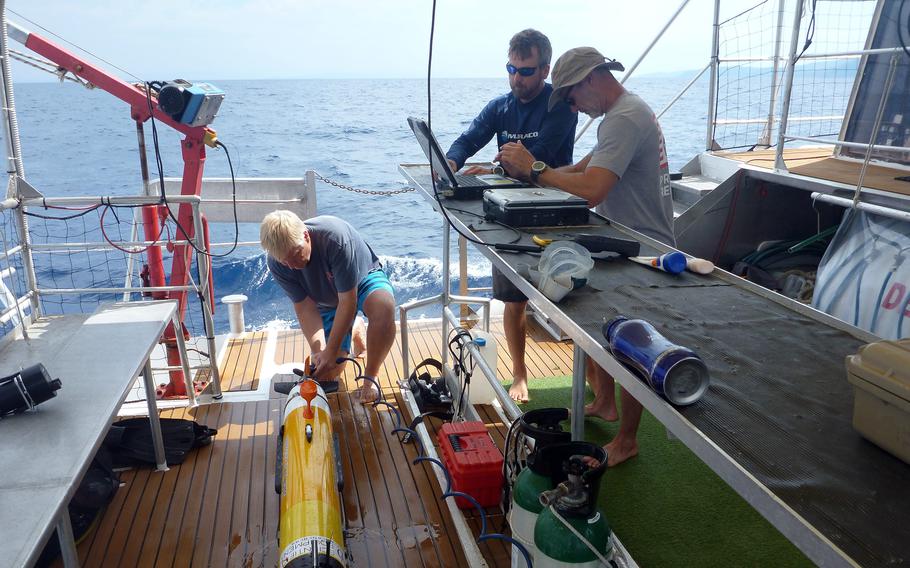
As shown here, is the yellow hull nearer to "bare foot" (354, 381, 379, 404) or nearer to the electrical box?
"bare foot" (354, 381, 379, 404)

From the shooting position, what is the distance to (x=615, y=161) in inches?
99.7

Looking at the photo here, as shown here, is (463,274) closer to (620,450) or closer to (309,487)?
(620,450)

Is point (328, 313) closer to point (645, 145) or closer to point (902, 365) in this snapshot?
point (645, 145)

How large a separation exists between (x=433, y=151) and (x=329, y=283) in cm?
131

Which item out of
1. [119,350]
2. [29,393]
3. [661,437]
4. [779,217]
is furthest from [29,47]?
[779,217]

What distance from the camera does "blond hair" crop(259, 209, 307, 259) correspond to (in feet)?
10.3

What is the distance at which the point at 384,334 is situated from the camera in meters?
3.82

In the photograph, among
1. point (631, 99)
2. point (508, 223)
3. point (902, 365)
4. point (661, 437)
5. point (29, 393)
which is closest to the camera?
point (902, 365)

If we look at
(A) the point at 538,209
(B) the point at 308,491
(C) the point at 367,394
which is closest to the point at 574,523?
(B) the point at 308,491

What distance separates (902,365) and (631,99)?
1.83 m

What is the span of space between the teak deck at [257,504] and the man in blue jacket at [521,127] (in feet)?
1.73

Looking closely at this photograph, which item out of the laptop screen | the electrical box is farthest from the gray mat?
the electrical box

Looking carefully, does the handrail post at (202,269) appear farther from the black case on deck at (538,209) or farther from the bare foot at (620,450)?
the bare foot at (620,450)

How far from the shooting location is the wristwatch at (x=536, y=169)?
2.75 metres
